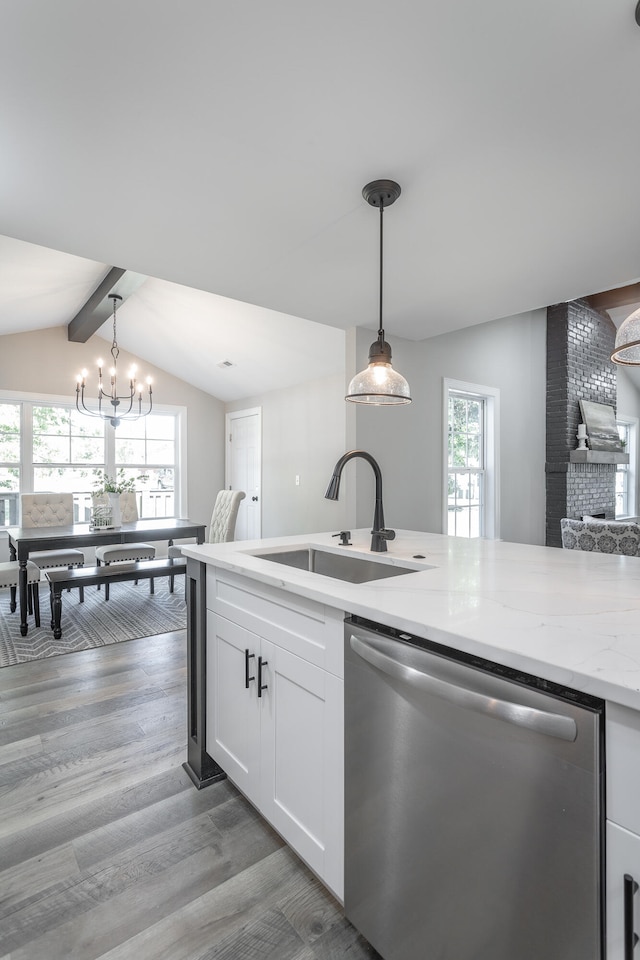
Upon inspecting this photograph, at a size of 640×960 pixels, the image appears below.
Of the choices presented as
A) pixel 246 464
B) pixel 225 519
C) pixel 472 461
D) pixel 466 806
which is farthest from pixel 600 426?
pixel 466 806

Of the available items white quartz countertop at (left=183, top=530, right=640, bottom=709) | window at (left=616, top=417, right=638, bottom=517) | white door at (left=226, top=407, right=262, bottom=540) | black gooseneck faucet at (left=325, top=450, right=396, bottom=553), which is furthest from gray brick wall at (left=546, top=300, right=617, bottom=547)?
black gooseneck faucet at (left=325, top=450, right=396, bottom=553)

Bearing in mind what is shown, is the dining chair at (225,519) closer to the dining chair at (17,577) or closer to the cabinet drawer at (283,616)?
the dining chair at (17,577)

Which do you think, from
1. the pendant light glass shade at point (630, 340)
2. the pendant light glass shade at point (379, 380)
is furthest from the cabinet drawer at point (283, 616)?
the pendant light glass shade at point (630, 340)

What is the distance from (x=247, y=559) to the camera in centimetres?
181

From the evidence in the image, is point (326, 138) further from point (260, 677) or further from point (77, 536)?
point (77, 536)

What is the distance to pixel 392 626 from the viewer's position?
3.63 feet

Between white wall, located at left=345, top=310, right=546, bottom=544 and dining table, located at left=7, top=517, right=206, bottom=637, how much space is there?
6.69 ft

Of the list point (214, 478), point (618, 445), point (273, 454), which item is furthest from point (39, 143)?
point (618, 445)

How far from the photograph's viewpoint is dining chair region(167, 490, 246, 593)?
473cm

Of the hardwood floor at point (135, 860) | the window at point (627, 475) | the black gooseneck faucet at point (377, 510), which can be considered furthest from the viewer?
the window at point (627, 475)

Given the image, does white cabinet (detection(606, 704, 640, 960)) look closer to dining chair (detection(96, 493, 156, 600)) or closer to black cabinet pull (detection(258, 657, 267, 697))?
black cabinet pull (detection(258, 657, 267, 697))

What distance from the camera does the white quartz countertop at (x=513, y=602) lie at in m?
0.83

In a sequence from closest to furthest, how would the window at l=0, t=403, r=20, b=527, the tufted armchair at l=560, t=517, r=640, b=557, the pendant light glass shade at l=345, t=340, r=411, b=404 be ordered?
the pendant light glass shade at l=345, t=340, r=411, b=404, the tufted armchair at l=560, t=517, r=640, b=557, the window at l=0, t=403, r=20, b=527

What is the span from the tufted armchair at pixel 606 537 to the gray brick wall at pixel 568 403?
4.39 feet
